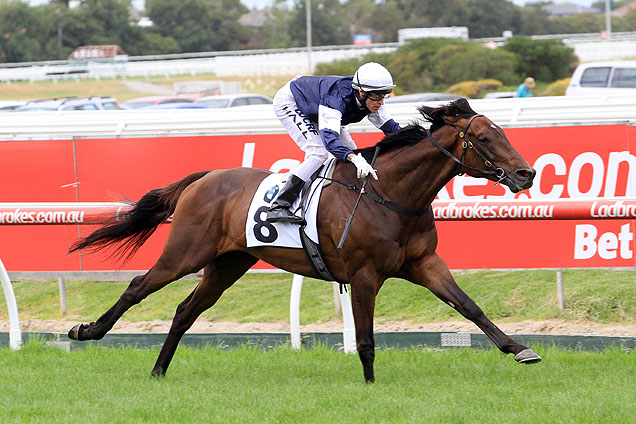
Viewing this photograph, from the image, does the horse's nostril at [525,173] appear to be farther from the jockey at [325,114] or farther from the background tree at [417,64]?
the background tree at [417,64]

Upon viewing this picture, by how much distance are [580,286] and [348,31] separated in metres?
74.6

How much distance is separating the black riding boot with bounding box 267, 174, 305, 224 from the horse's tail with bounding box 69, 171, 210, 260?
856 mm

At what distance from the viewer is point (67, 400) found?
5496 millimetres

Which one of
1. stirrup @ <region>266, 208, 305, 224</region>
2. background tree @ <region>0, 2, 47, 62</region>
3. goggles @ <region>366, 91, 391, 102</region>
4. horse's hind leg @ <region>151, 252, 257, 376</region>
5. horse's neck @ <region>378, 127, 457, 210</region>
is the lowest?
background tree @ <region>0, 2, 47, 62</region>

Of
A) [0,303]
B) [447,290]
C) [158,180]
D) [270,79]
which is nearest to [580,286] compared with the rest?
[447,290]

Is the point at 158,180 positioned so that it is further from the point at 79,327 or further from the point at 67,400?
the point at 67,400

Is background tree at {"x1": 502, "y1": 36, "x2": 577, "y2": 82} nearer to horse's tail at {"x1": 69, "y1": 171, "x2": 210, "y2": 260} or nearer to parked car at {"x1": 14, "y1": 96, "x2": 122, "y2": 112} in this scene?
parked car at {"x1": 14, "y1": 96, "x2": 122, "y2": 112}

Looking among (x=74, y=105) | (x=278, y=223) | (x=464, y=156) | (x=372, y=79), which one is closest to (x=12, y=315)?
(x=278, y=223)

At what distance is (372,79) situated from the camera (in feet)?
18.4

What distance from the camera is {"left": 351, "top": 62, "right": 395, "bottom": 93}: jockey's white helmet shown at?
560 cm

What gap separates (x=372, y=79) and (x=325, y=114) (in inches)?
13.6

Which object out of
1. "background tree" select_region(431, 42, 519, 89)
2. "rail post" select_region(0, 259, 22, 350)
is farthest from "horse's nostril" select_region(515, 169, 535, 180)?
"background tree" select_region(431, 42, 519, 89)

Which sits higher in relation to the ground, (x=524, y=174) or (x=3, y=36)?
(x=524, y=174)

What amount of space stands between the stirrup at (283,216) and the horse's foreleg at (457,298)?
2.41 ft
